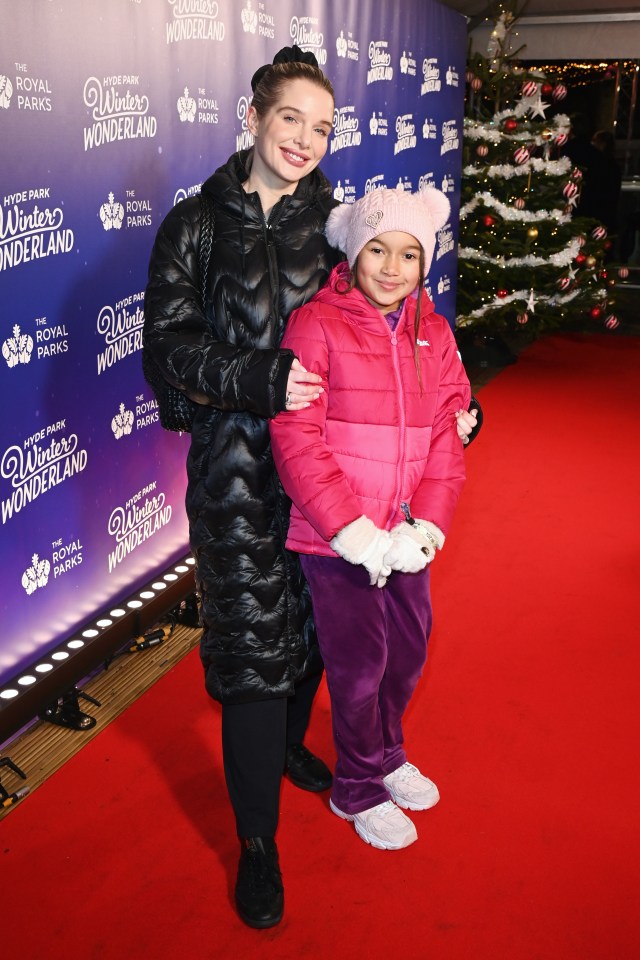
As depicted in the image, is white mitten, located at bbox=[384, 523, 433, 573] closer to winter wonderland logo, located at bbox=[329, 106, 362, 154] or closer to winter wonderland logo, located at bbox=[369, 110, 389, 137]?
winter wonderland logo, located at bbox=[329, 106, 362, 154]

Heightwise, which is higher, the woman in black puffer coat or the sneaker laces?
the woman in black puffer coat

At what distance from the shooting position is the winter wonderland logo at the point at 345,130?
518 cm

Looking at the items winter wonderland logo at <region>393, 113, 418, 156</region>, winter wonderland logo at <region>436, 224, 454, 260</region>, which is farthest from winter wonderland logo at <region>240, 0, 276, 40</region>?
winter wonderland logo at <region>436, 224, 454, 260</region>

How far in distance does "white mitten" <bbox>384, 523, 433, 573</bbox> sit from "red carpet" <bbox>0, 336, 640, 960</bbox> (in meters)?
0.81

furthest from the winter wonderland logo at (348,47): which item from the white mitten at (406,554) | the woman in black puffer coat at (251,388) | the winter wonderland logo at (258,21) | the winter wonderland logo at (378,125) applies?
the white mitten at (406,554)

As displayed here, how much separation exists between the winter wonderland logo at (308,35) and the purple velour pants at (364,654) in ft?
10.1

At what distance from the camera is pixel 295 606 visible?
2.24 m

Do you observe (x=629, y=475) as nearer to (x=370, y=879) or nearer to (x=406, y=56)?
(x=406, y=56)

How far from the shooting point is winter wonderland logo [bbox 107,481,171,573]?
11.5ft

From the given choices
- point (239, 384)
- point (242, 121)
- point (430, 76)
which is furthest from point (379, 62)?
point (239, 384)

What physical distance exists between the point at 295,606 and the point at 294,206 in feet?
2.96

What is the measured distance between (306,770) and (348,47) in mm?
4040

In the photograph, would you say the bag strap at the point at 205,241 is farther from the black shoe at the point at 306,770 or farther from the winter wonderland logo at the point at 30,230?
the black shoe at the point at 306,770

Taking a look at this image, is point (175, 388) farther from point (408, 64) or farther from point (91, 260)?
point (408, 64)
